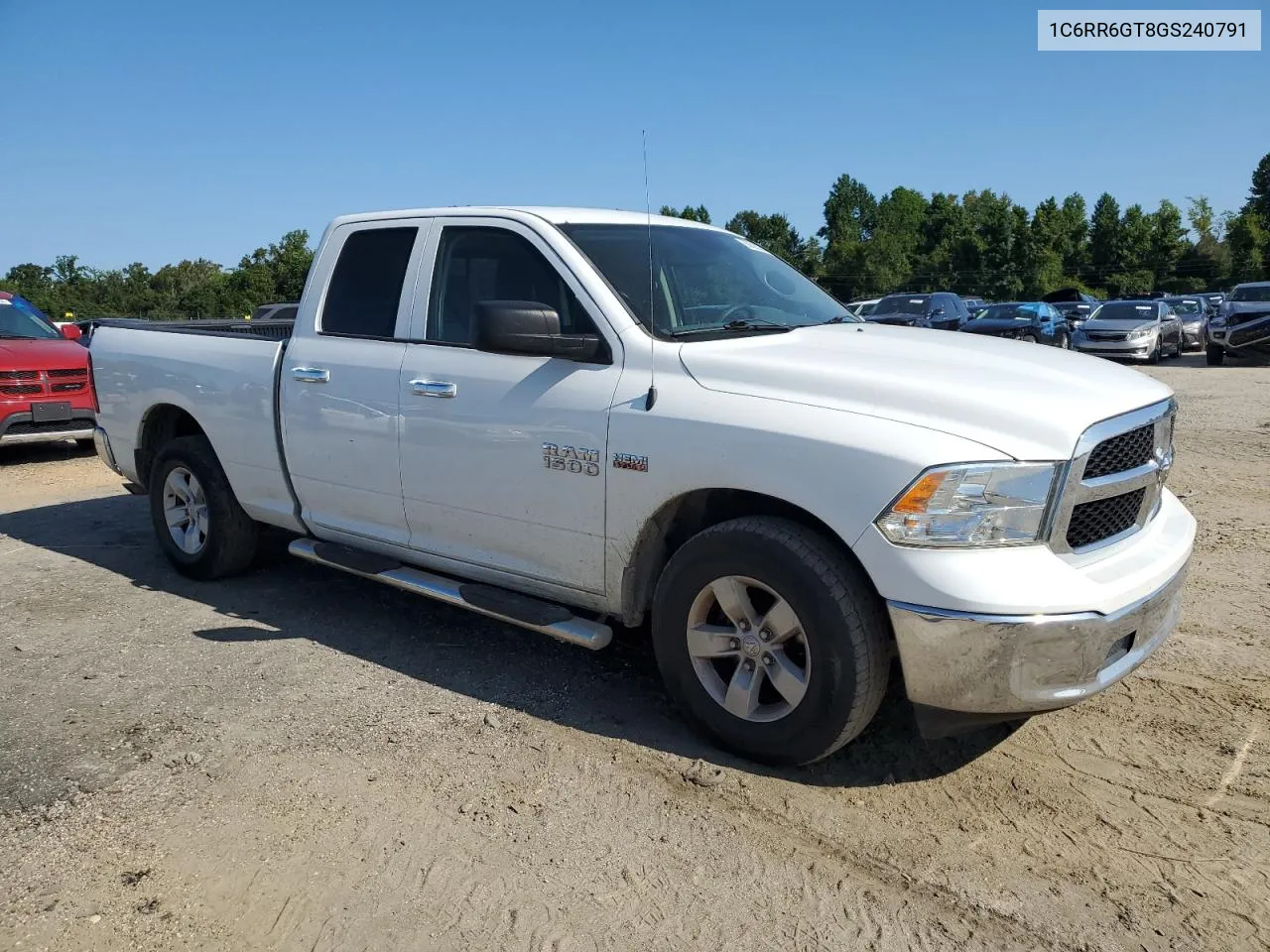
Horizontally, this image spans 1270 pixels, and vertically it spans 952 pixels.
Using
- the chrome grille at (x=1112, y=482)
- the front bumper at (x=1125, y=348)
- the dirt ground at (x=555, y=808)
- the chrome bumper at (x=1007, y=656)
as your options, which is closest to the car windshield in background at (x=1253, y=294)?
the front bumper at (x=1125, y=348)

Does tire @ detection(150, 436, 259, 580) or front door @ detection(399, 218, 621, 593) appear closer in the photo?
front door @ detection(399, 218, 621, 593)

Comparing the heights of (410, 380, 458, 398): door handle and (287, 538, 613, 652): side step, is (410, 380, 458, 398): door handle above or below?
above

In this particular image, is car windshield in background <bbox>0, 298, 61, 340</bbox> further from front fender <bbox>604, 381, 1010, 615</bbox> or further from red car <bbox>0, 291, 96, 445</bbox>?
front fender <bbox>604, 381, 1010, 615</bbox>

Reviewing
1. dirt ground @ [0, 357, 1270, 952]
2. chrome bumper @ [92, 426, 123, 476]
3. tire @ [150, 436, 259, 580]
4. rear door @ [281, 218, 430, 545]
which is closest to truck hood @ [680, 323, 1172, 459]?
dirt ground @ [0, 357, 1270, 952]

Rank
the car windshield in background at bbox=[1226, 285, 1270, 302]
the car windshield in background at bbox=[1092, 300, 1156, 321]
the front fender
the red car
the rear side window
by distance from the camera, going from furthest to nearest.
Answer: the car windshield in background at bbox=[1092, 300, 1156, 321] < the car windshield in background at bbox=[1226, 285, 1270, 302] < the red car < the rear side window < the front fender

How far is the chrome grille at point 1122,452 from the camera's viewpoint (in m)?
3.26

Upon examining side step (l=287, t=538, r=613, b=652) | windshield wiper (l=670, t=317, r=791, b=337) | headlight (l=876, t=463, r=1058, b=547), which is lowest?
side step (l=287, t=538, r=613, b=652)

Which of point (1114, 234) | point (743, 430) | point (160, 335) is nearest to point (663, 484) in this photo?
point (743, 430)

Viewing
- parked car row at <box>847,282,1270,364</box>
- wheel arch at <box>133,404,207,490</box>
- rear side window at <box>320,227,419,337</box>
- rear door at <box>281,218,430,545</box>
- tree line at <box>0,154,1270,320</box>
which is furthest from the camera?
tree line at <box>0,154,1270,320</box>

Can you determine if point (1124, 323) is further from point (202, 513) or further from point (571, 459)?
point (571, 459)

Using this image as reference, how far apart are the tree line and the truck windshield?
46.9 meters

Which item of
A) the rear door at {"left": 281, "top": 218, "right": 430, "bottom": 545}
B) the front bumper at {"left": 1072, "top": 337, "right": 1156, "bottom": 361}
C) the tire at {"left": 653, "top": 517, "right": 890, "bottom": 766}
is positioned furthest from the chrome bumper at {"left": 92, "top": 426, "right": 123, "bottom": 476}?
the front bumper at {"left": 1072, "top": 337, "right": 1156, "bottom": 361}

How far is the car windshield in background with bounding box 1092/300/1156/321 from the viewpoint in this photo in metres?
23.5

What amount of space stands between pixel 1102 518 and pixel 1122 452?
9.6 inches
